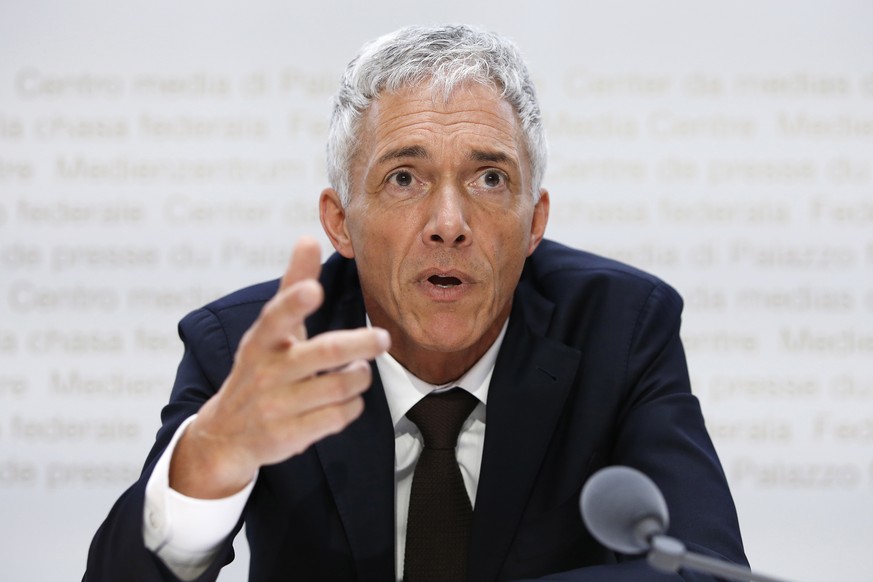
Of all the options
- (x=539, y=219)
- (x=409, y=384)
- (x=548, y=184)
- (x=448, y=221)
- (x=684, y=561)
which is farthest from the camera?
(x=548, y=184)

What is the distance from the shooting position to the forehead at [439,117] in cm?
207

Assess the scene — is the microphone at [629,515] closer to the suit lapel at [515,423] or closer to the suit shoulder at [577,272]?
the suit lapel at [515,423]

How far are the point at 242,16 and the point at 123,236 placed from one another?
985 millimetres

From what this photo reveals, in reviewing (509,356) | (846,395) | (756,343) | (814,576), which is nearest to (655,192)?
(756,343)

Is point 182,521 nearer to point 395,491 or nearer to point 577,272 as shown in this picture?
point 395,491

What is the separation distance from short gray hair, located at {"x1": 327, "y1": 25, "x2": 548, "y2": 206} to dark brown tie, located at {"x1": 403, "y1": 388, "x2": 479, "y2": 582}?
0.56 metres

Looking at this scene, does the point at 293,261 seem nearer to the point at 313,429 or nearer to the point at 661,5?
the point at 313,429

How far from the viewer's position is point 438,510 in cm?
210

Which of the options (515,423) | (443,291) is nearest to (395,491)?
(515,423)

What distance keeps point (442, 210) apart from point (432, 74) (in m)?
0.31

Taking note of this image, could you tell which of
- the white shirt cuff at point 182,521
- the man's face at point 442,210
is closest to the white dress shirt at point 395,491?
the white shirt cuff at point 182,521

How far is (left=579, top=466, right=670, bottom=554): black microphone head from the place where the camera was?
129cm

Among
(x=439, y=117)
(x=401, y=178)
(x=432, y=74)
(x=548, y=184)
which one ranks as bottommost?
(x=401, y=178)

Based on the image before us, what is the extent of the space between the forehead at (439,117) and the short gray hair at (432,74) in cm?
2
